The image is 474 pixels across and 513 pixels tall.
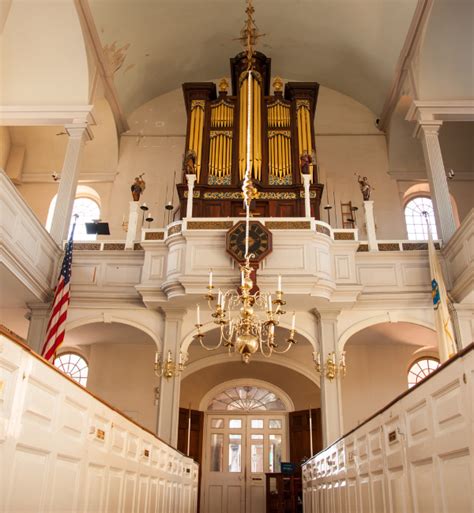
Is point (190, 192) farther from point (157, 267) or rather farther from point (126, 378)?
point (126, 378)

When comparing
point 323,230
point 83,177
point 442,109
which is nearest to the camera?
point 323,230

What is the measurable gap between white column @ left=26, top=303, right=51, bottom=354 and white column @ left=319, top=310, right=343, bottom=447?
17.7 feet

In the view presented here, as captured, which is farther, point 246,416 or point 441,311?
point 246,416

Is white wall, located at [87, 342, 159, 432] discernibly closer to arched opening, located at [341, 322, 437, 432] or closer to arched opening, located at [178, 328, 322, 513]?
arched opening, located at [178, 328, 322, 513]

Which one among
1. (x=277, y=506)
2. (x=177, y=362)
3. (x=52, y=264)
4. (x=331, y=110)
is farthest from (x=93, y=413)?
(x=331, y=110)

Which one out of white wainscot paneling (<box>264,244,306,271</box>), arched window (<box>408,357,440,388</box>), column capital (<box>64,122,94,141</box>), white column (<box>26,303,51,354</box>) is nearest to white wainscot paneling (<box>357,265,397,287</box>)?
white wainscot paneling (<box>264,244,306,271</box>)

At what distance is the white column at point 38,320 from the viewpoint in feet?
33.9

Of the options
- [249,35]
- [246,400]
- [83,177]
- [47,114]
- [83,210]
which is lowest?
[246,400]

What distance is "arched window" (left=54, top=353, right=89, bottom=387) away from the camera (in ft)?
44.4

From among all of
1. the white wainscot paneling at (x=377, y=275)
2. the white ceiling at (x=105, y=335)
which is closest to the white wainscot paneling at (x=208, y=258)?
the white ceiling at (x=105, y=335)

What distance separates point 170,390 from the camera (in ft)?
33.0

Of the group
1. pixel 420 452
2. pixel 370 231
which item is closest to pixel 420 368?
pixel 370 231

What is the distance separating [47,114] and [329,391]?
29.1 ft

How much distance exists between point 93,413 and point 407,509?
240 cm
